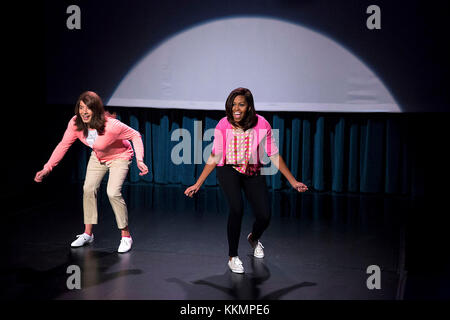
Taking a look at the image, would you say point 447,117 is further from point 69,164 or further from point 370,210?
point 69,164

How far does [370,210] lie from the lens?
5.25 metres

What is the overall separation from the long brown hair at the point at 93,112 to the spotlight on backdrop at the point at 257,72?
7.63ft

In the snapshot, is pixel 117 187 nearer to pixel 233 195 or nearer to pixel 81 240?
pixel 81 240

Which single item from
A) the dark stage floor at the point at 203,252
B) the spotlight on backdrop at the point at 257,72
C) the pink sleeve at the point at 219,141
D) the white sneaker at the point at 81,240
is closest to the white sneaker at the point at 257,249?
the dark stage floor at the point at 203,252

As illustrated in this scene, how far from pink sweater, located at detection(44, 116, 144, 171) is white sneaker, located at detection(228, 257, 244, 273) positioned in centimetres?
96

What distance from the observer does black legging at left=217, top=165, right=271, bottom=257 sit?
333 cm

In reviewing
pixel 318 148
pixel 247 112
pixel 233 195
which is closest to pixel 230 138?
pixel 247 112

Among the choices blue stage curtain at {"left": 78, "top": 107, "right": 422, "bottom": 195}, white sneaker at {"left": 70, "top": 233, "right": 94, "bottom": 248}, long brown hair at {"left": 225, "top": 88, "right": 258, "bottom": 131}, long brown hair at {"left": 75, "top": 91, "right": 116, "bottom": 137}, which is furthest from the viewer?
blue stage curtain at {"left": 78, "top": 107, "right": 422, "bottom": 195}

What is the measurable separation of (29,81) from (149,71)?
5.10 feet

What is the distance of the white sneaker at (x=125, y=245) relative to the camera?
3865 mm

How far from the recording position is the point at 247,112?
3.33 m

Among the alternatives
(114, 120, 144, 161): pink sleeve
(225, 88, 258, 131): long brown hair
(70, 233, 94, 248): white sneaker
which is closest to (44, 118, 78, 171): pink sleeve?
(114, 120, 144, 161): pink sleeve

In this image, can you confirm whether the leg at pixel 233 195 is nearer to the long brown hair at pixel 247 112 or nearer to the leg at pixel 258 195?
the leg at pixel 258 195

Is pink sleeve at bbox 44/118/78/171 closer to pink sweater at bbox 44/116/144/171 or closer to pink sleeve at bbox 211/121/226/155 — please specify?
pink sweater at bbox 44/116/144/171
